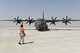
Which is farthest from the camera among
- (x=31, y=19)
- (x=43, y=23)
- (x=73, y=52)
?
(x=31, y=19)

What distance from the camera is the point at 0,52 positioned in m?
10.5

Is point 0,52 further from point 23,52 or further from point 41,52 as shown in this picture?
point 41,52

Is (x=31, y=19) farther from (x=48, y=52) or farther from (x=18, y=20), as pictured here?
(x=48, y=52)

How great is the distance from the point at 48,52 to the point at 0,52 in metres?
3.26

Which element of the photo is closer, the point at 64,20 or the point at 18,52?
the point at 18,52

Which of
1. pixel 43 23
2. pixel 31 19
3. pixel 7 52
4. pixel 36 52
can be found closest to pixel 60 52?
pixel 36 52

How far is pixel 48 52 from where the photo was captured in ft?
33.9

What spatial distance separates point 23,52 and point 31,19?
35.4 m

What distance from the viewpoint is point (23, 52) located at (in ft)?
34.3

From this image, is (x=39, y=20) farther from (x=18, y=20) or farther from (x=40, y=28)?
(x=18, y=20)

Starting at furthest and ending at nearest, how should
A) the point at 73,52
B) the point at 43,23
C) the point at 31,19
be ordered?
the point at 31,19
the point at 43,23
the point at 73,52

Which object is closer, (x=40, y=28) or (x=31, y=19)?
(x=40, y=28)

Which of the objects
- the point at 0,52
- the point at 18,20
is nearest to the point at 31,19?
the point at 18,20

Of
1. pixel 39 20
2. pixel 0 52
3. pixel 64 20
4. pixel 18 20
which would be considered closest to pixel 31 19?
pixel 18 20
